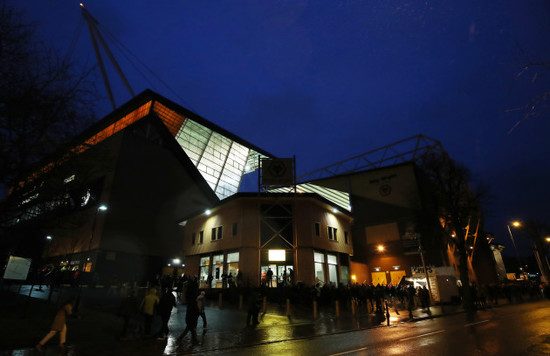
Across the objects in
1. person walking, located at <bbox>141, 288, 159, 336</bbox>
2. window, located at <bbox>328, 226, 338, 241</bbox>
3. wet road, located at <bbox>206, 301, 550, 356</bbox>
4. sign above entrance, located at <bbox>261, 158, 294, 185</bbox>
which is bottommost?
wet road, located at <bbox>206, 301, 550, 356</bbox>

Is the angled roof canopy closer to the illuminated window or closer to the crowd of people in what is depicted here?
the illuminated window

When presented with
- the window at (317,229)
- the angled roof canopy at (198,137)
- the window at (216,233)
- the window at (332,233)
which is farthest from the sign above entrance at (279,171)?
the angled roof canopy at (198,137)

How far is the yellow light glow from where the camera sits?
2706 centimetres

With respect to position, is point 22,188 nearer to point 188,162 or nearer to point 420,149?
point 188,162

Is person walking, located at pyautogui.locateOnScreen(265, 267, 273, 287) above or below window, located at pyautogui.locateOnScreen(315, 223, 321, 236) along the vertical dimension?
below

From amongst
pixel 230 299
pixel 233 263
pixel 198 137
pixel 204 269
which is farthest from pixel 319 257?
pixel 198 137

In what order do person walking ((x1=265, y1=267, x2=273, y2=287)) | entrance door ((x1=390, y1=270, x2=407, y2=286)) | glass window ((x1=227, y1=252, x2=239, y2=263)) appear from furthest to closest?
entrance door ((x1=390, y1=270, x2=407, y2=286)) < glass window ((x1=227, y1=252, x2=239, y2=263)) < person walking ((x1=265, y1=267, x2=273, y2=287))

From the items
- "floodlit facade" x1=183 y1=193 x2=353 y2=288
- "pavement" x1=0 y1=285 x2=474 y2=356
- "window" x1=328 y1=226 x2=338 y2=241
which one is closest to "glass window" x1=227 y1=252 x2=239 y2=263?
"floodlit facade" x1=183 y1=193 x2=353 y2=288

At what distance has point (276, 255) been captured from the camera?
1069 inches

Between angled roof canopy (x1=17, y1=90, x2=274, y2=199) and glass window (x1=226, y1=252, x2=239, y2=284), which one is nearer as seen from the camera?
glass window (x1=226, y1=252, x2=239, y2=284)

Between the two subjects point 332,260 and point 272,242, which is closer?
point 272,242

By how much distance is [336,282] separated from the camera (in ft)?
97.6

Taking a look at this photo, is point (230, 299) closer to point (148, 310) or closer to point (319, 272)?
point (319, 272)

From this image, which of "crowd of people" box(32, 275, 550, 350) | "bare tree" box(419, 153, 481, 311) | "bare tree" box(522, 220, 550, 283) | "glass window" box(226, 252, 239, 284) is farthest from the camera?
"bare tree" box(522, 220, 550, 283)
